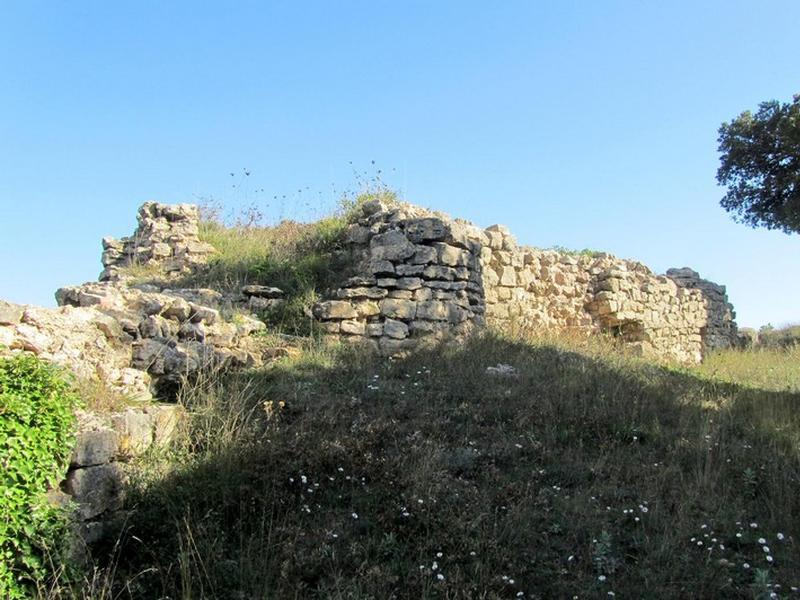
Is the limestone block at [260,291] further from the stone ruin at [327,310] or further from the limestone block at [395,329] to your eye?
the limestone block at [395,329]

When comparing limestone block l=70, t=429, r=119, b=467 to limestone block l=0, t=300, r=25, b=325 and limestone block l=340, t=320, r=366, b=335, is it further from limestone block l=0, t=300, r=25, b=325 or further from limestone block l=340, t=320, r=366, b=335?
limestone block l=340, t=320, r=366, b=335

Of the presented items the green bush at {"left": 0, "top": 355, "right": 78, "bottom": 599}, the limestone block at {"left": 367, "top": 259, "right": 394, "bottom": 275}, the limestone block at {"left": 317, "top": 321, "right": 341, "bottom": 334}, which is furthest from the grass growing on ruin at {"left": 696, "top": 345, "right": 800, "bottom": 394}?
the green bush at {"left": 0, "top": 355, "right": 78, "bottom": 599}

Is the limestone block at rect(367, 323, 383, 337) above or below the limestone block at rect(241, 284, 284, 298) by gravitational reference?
below

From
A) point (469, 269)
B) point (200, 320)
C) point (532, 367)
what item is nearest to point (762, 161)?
point (469, 269)

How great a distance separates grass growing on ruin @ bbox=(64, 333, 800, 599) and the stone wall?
156cm

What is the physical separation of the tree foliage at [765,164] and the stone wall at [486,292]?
2.54 m

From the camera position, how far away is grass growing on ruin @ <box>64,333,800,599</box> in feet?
13.3

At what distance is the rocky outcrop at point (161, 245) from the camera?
35.7ft

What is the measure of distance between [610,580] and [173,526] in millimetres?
2956

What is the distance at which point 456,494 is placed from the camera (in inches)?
193

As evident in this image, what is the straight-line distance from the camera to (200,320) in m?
7.39

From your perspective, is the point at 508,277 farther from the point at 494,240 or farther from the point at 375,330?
the point at 375,330

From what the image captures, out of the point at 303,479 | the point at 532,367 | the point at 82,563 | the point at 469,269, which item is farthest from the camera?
the point at 469,269

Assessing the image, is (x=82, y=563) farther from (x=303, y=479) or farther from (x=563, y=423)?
(x=563, y=423)
